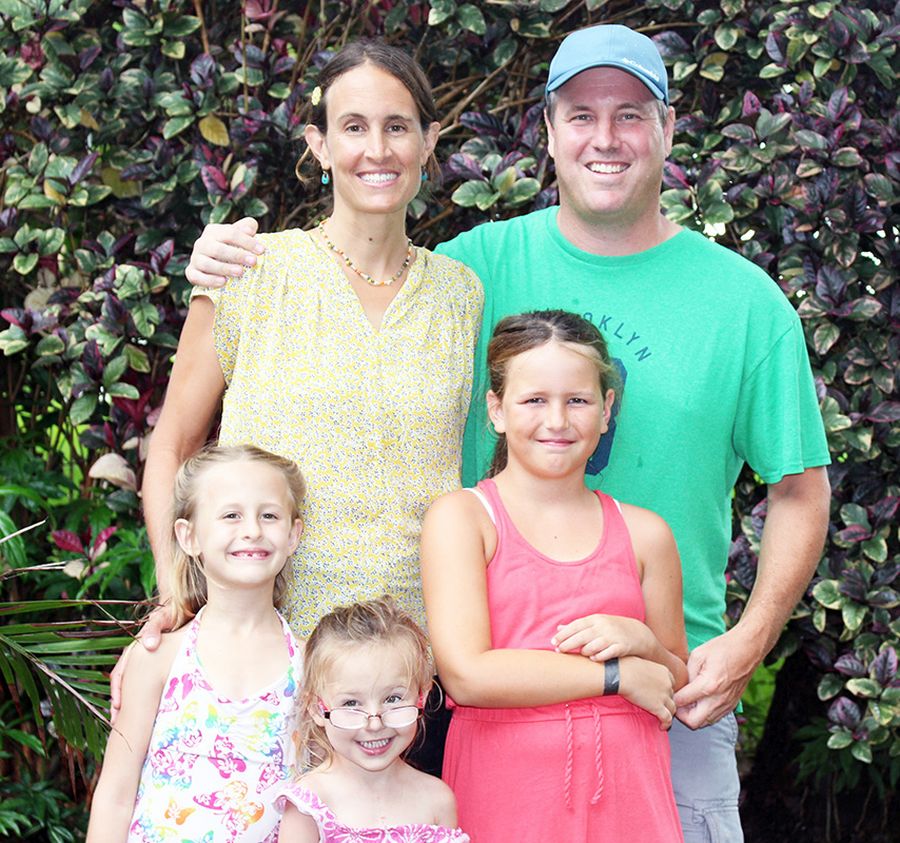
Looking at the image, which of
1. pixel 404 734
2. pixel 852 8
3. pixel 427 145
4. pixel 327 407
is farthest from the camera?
pixel 852 8

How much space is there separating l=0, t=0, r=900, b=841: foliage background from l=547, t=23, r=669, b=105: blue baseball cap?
0.64 metres

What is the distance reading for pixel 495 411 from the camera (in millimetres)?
2734

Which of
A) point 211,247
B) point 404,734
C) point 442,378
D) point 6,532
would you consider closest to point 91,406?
point 6,532

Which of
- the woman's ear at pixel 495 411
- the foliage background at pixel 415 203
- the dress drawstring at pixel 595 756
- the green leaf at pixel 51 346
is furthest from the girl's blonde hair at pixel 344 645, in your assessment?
the green leaf at pixel 51 346

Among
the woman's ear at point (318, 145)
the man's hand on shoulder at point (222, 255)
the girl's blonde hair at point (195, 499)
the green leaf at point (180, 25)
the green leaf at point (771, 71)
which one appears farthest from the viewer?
the green leaf at point (180, 25)

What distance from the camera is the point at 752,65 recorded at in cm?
388

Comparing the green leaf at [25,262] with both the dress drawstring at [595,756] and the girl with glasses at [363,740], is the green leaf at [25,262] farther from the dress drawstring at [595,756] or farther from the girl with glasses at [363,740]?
the dress drawstring at [595,756]

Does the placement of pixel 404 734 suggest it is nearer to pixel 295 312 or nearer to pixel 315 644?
pixel 315 644

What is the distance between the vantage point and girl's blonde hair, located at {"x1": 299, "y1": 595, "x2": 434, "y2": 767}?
8.00 feet

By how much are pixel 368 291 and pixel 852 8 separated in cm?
174

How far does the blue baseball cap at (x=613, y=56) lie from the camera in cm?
299

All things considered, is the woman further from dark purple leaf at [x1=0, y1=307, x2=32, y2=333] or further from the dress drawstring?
dark purple leaf at [x1=0, y1=307, x2=32, y2=333]

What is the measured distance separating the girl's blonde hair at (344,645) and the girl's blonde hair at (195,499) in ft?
0.66

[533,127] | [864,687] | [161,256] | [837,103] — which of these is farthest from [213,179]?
[864,687]
